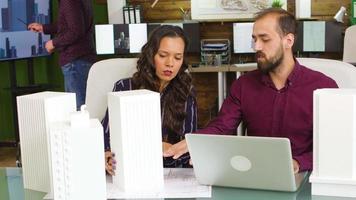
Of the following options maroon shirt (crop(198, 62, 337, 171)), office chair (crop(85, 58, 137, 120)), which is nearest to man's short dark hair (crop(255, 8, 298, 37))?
maroon shirt (crop(198, 62, 337, 171))

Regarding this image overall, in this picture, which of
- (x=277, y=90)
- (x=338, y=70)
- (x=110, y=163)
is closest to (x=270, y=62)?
(x=277, y=90)

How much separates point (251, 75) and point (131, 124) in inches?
34.5

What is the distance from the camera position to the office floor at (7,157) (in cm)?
A: 453

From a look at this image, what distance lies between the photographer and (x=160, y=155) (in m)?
1.38

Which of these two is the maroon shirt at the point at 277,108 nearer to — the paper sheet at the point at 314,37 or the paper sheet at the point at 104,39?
the paper sheet at the point at 314,37

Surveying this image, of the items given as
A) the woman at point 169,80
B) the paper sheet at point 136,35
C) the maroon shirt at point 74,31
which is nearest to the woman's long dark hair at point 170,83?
the woman at point 169,80

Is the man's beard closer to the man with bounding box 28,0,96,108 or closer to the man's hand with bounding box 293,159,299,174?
the man's hand with bounding box 293,159,299,174

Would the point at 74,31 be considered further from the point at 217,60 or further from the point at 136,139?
the point at 136,139

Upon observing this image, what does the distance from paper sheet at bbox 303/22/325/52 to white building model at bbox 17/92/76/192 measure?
4.08 meters

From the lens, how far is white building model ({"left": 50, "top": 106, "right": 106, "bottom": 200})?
46.3 inches

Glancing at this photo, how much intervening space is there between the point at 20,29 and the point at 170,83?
296cm

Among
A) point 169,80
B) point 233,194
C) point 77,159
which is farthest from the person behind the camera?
point 169,80

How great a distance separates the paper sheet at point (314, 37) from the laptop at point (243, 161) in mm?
3933

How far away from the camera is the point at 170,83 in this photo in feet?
7.11
